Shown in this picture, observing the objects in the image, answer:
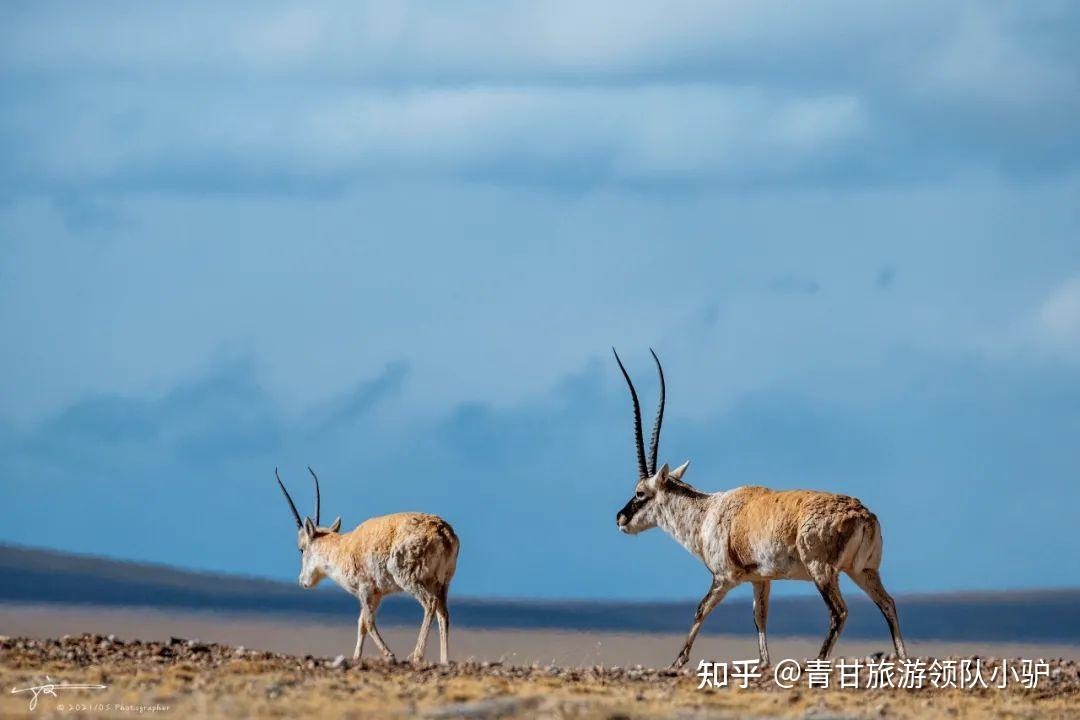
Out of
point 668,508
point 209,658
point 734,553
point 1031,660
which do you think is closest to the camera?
point 209,658

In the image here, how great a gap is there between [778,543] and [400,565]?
598 cm

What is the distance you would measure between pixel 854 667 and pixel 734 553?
12.2 ft

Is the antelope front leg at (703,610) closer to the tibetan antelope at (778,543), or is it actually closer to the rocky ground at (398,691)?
the tibetan antelope at (778,543)

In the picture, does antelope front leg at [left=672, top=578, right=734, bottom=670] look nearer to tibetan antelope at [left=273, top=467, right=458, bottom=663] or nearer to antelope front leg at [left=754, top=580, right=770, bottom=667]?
antelope front leg at [left=754, top=580, right=770, bottom=667]

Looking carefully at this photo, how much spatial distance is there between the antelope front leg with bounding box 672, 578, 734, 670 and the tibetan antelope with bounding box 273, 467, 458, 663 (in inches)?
140

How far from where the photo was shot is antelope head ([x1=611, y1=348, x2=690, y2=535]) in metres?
29.2

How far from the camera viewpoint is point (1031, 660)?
24.6 meters

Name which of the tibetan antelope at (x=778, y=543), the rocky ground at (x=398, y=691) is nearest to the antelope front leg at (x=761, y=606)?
the tibetan antelope at (x=778, y=543)

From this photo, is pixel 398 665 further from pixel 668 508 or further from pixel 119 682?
pixel 668 508

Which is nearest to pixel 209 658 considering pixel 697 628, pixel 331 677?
pixel 331 677

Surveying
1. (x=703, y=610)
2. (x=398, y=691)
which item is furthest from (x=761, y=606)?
(x=398, y=691)

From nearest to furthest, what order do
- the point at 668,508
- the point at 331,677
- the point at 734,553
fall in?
1. the point at 331,677
2. the point at 734,553
3. the point at 668,508

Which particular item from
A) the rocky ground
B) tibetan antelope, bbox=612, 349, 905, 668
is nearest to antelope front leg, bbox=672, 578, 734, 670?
tibetan antelope, bbox=612, 349, 905, 668

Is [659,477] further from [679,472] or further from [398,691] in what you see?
[398,691]
